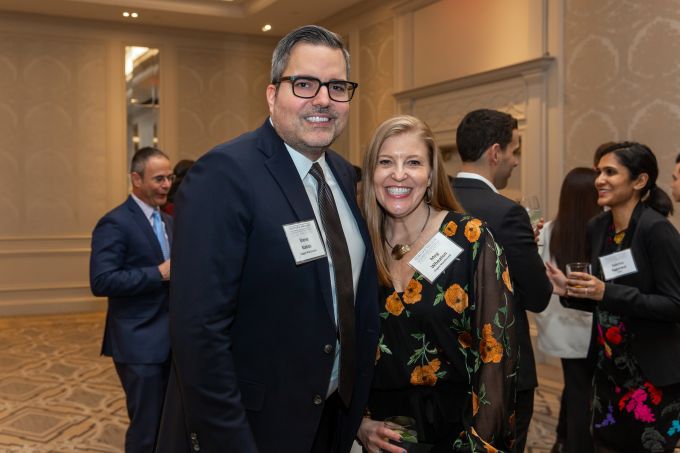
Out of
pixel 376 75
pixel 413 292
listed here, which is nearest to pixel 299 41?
pixel 413 292

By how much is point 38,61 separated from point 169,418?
876 centimetres

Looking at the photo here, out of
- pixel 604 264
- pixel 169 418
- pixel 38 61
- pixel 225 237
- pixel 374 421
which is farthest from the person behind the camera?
pixel 38 61

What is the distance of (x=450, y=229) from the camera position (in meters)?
1.84

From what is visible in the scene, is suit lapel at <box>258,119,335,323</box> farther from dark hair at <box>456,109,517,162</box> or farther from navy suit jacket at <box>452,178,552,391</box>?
dark hair at <box>456,109,517,162</box>

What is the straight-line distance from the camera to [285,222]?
1.56 meters

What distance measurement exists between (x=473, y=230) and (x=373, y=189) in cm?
30

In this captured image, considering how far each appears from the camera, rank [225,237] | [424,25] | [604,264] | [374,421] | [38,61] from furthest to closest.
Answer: [38,61] → [424,25] → [604,264] → [374,421] → [225,237]

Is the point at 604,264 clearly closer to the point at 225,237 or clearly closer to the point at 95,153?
the point at 225,237

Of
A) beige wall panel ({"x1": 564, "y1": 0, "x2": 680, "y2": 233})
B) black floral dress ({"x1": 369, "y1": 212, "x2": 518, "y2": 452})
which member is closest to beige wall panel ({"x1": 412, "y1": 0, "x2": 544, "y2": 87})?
beige wall panel ({"x1": 564, "y1": 0, "x2": 680, "y2": 233})

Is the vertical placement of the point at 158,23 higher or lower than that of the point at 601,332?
higher

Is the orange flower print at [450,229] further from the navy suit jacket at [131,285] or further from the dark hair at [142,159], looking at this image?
the dark hair at [142,159]

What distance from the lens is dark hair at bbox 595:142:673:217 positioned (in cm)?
290

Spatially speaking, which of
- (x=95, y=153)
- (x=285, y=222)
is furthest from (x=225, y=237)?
(x=95, y=153)

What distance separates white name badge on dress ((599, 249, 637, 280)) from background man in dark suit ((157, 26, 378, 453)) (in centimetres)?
149
